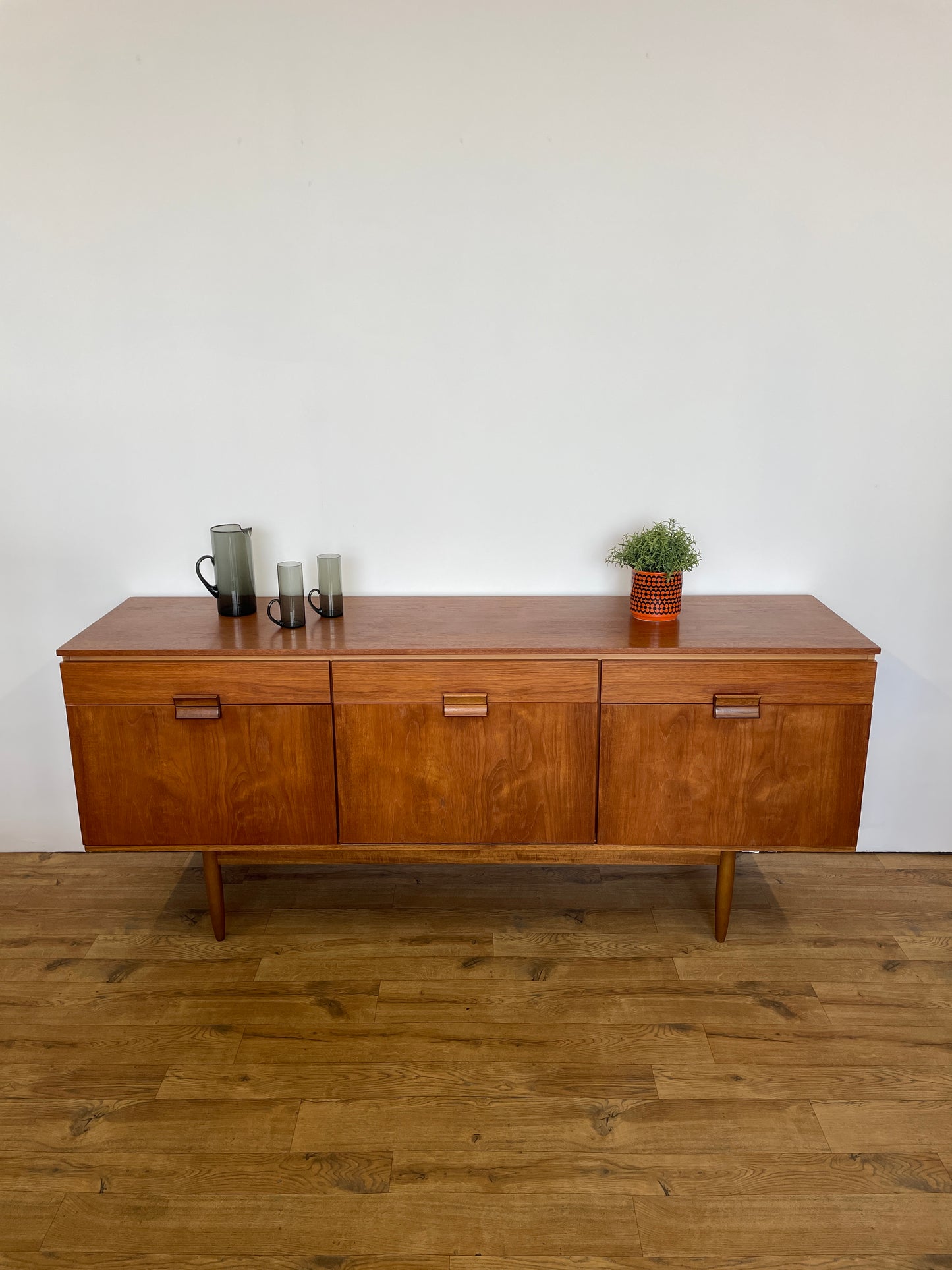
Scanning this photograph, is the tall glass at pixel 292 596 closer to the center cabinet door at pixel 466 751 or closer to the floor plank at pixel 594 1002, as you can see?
the center cabinet door at pixel 466 751

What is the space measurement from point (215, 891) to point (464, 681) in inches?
31.7

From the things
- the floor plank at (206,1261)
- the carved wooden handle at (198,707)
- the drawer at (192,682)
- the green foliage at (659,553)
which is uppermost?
the green foliage at (659,553)

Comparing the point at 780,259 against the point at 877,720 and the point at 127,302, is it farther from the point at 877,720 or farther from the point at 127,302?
the point at 127,302

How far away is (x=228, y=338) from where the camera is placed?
87.2 inches

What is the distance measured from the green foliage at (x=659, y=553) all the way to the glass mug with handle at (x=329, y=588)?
68 centimetres

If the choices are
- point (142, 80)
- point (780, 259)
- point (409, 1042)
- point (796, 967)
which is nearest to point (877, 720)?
point (796, 967)

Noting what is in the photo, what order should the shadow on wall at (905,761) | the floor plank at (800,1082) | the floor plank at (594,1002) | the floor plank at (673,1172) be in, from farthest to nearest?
the shadow on wall at (905,761) < the floor plank at (594,1002) < the floor plank at (800,1082) < the floor plank at (673,1172)

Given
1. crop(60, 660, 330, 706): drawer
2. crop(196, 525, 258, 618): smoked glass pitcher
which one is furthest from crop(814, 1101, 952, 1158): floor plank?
crop(196, 525, 258, 618): smoked glass pitcher

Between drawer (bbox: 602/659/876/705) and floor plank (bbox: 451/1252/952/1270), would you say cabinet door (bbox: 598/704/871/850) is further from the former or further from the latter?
floor plank (bbox: 451/1252/952/1270)

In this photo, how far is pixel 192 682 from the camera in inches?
76.4

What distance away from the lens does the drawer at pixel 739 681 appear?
1923 millimetres

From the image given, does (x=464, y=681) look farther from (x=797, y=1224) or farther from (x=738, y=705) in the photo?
(x=797, y=1224)

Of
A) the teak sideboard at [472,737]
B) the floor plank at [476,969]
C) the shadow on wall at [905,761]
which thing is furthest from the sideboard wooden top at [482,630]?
the floor plank at [476,969]

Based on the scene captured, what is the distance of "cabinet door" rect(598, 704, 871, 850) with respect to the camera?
1.95 m
